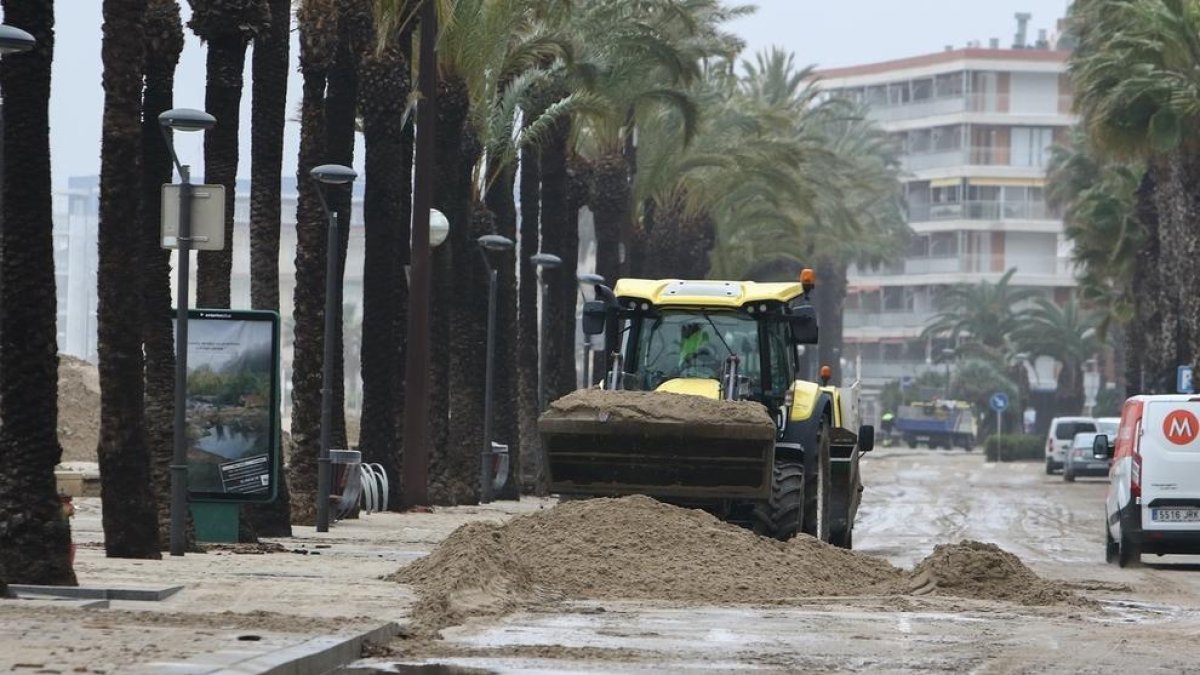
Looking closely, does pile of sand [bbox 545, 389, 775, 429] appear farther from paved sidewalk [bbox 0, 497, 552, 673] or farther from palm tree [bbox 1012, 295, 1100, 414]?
palm tree [bbox 1012, 295, 1100, 414]

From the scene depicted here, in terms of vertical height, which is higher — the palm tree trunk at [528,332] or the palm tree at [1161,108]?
the palm tree at [1161,108]

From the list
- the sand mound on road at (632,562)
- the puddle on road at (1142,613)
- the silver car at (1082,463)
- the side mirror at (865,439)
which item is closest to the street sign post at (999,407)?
the silver car at (1082,463)

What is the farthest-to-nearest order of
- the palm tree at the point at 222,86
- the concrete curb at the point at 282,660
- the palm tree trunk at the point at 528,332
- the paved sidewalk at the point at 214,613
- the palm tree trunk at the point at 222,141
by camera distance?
the palm tree trunk at the point at 528,332, the palm tree trunk at the point at 222,141, the palm tree at the point at 222,86, the paved sidewalk at the point at 214,613, the concrete curb at the point at 282,660

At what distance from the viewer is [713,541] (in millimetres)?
21203

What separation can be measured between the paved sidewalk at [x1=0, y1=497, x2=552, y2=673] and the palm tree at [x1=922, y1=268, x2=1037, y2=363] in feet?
350

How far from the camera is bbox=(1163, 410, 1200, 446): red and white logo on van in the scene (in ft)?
83.9

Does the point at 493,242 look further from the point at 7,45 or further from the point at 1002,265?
the point at 1002,265

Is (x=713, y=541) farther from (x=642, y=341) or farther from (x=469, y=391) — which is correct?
(x=469, y=391)

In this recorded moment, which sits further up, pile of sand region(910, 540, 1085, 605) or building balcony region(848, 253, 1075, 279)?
building balcony region(848, 253, 1075, 279)

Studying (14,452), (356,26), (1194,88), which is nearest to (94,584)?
(14,452)

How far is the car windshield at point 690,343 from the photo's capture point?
80.6 feet

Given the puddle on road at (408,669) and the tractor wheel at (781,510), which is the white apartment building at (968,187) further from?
the puddle on road at (408,669)

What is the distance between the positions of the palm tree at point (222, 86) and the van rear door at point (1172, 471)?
950cm

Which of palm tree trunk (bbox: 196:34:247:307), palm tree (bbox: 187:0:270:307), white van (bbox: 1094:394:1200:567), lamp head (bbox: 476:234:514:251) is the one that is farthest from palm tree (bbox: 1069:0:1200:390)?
palm tree (bbox: 187:0:270:307)
